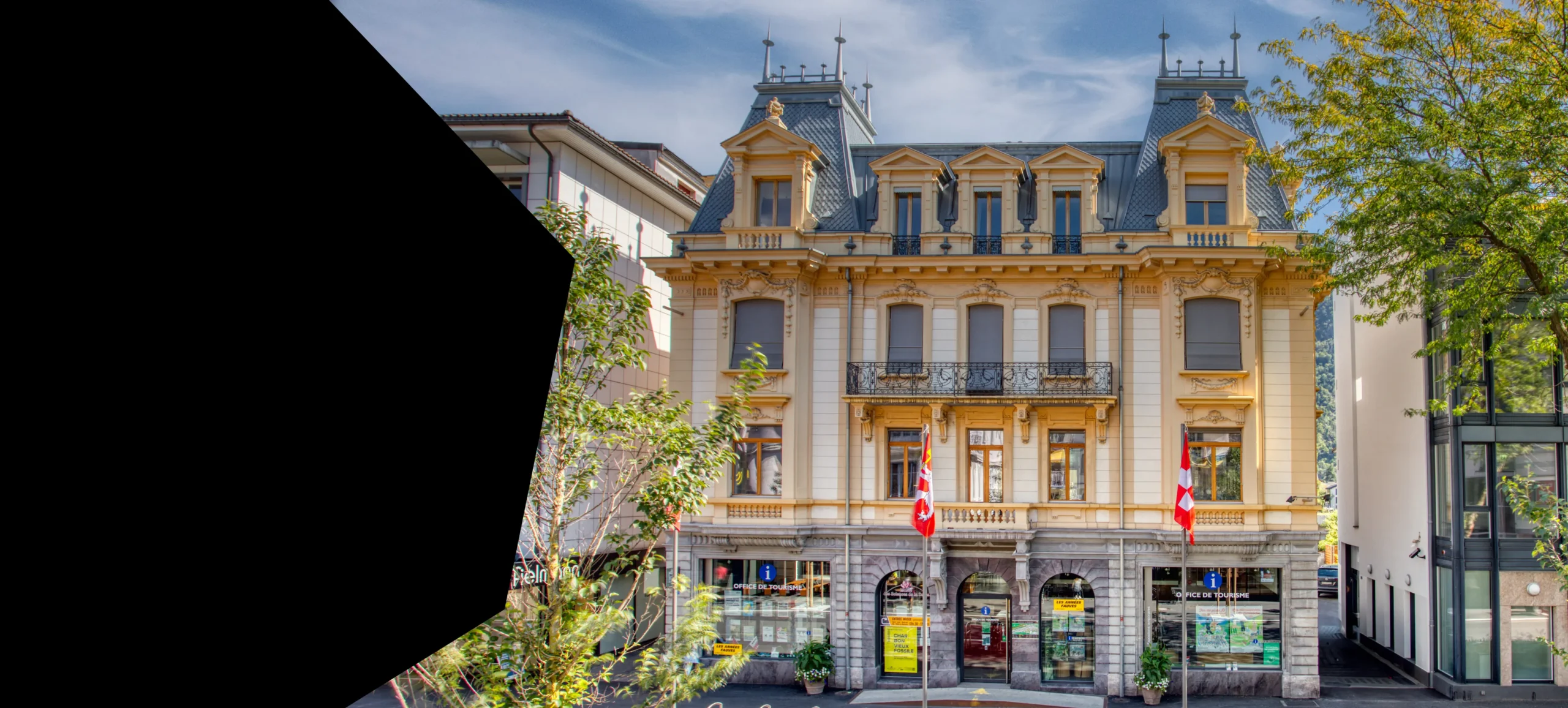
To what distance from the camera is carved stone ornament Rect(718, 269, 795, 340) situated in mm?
29391

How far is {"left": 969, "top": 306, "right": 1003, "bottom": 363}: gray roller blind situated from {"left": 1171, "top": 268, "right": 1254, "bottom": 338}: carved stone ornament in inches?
184

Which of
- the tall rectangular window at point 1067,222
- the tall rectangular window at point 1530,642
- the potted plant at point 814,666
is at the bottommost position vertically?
the potted plant at point 814,666

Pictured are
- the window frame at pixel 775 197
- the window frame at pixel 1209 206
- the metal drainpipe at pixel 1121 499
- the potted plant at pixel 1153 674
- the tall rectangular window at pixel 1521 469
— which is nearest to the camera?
the potted plant at pixel 1153 674

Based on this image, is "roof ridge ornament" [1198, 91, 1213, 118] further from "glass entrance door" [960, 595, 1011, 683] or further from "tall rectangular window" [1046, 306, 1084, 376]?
"glass entrance door" [960, 595, 1011, 683]

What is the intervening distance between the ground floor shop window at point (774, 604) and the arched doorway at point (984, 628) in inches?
148

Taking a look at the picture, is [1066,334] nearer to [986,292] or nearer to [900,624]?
[986,292]

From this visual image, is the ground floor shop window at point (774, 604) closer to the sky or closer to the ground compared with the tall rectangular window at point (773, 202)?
closer to the ground

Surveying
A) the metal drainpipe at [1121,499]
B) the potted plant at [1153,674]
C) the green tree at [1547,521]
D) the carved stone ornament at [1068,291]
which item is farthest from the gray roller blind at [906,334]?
the green tree at [1547,521]

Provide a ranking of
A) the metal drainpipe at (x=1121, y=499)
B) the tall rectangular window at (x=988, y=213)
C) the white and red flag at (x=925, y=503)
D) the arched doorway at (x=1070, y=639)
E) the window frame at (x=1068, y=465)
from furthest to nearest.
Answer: the tall rectangular window at (x=988, y=213) < the window frame at (x=1068, y=465) < the arched doorway at (x=1070, y=639) < the metal drainpipe at (x=1121, y=499) < the white and red flag at (x=925, y=503)

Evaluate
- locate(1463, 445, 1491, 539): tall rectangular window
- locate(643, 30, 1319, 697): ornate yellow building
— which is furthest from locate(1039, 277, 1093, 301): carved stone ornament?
locate(1463, 445, 1491, 539): tall rectangular window

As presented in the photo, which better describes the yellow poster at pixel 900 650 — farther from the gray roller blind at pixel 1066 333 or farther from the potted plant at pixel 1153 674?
the gray roller blind at pixel 1066 333

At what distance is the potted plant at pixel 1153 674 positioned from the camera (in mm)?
26594

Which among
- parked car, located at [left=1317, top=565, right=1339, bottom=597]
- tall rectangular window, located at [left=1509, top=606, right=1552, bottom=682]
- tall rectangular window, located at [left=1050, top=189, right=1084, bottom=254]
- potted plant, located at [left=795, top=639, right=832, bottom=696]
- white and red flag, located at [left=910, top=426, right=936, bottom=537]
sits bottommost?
parked car, located at [left=1317, top=565, right=1339, bottom=597]

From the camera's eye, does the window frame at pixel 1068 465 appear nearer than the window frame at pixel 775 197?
Yes
